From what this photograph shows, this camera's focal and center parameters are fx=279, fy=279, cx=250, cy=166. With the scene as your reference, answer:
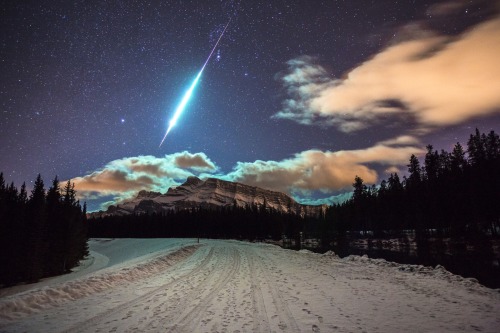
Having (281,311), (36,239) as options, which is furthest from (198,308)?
(36,239)

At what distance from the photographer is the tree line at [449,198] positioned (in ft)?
162

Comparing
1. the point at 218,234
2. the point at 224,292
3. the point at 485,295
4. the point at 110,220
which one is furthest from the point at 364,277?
the point at 110,220

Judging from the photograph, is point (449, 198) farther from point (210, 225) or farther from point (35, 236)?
point (210, 225)

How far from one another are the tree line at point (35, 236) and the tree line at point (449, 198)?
231ft

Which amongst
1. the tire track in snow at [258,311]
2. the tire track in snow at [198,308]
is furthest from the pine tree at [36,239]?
the tire track in snow at [258,311]

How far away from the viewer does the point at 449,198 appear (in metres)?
56.6

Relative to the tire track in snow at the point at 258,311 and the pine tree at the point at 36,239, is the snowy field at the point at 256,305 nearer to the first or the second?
the tire track in snow at the point at 258,311

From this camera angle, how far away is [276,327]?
7.64 m

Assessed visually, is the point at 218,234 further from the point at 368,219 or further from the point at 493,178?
the point at 493,178

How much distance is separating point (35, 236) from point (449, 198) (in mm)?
73734

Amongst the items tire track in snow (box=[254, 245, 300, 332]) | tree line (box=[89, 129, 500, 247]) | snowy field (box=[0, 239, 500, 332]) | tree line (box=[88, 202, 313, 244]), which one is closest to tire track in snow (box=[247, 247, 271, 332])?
snowy field (box=[0, 239, 500, 332])

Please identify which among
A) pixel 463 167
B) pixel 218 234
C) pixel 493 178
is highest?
pixel 463 167

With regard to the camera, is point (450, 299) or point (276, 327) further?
point (450, 299)

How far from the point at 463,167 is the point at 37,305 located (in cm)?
6990
